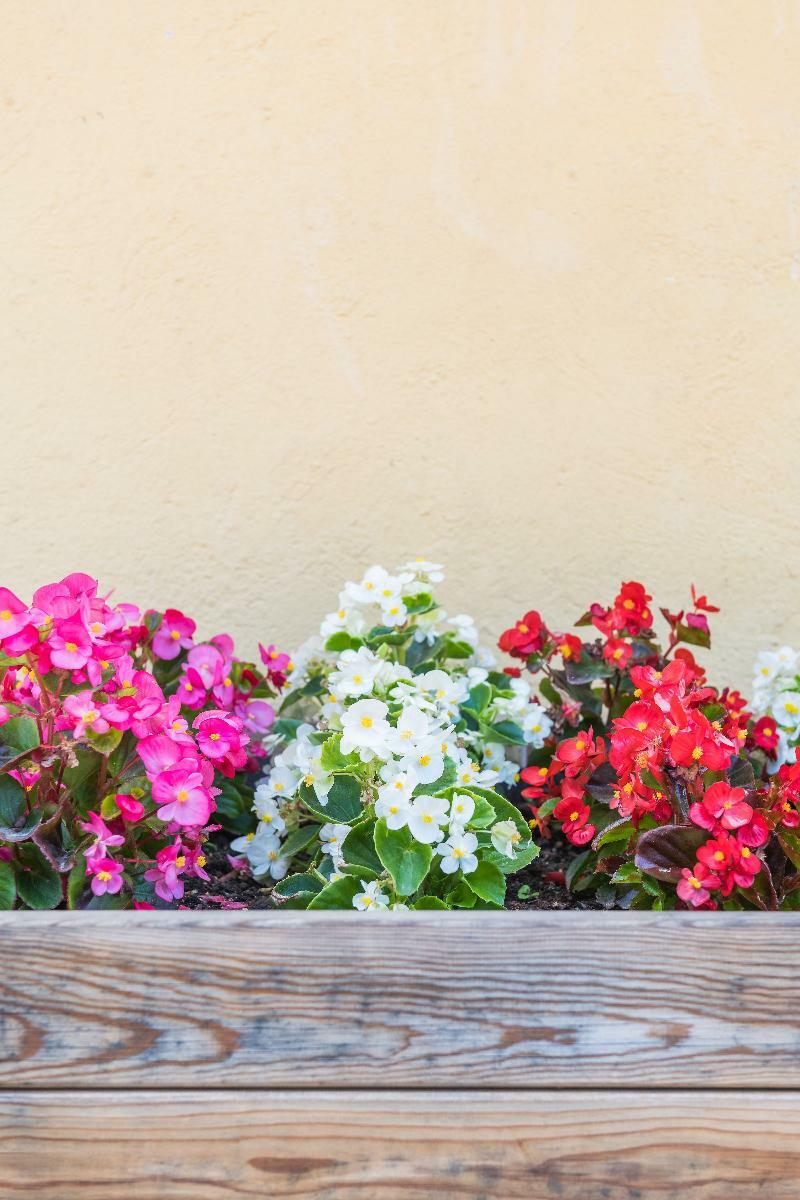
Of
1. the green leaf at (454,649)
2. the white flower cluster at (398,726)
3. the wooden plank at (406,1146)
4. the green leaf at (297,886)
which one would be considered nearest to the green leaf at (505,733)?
the white flower cluster at (398,726)

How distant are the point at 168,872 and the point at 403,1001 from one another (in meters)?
0.34

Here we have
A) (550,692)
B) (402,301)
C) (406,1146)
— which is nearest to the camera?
(406,1146)

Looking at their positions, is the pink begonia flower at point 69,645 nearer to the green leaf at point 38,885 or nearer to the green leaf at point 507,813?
the green leaf at point 38,885

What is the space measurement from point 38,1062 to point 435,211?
1.33m

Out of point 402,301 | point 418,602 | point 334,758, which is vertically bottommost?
point 334,758

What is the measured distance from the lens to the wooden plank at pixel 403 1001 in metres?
0.90

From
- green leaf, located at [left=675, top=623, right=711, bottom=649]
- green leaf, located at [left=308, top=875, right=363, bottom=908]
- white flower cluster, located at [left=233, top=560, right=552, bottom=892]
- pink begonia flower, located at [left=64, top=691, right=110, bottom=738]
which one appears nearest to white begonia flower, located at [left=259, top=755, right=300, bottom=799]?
white flower cluster, located at [left=233, top=560, right=552, bottom=892]

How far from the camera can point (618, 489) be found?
64.1 inches

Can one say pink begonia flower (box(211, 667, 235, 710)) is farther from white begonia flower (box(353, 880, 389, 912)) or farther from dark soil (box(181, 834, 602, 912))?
white begonia flower (box(353, 880, 389, 912))

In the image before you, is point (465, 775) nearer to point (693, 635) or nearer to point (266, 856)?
point (266, 856)

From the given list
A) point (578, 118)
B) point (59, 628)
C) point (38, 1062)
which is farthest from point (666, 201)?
point (38, 1062)

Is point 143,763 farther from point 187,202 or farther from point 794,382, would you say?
point 794,382

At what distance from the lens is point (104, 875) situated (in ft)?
3.47

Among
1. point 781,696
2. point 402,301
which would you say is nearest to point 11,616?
point 402,301
